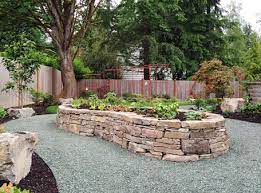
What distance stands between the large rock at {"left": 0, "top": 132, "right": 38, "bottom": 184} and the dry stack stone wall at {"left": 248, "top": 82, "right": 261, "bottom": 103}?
361 inches

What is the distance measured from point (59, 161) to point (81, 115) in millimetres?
2487

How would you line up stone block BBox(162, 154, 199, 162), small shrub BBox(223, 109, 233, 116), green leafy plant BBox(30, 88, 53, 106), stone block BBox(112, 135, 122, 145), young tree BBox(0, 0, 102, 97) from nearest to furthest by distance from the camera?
stone block BBox(162, 154, 199, 162) < stone block BBox(112, 135, 122, 145) < small shrub BBox(223, 109, 233, 116) < green leafy plant BBox(30, 88, 53, 106) < young tree BBox(0, 0, 102, 97)

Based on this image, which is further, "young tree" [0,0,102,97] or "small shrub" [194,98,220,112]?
"young tree" [0,0,102,97]

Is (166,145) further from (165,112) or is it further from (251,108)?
(251,108)

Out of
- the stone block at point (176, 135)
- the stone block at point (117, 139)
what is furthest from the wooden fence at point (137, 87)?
the stone block at point (176, 135)

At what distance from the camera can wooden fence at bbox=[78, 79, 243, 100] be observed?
19516 mm

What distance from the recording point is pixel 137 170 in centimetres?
503

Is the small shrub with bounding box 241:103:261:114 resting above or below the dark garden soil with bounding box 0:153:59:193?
above

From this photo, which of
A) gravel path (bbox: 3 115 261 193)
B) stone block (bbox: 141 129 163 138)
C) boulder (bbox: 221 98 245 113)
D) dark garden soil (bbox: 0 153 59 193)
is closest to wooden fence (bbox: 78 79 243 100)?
boulder (bbox: 221 98 245 113)

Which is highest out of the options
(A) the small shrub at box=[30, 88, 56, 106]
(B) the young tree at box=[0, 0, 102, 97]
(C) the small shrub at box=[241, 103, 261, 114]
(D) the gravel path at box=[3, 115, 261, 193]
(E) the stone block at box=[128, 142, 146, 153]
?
(B) the young tree at box=[0, 0, 102, 97]

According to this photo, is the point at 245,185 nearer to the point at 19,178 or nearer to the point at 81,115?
the point at 19,178

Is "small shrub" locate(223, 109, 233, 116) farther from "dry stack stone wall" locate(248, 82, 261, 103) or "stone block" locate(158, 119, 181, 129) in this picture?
"stone block" locate(158, 119, 181, 129)

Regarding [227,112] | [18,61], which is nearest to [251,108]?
[227,112]

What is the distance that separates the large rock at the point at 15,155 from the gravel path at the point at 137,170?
1.71 ft
